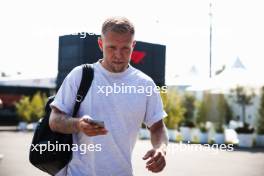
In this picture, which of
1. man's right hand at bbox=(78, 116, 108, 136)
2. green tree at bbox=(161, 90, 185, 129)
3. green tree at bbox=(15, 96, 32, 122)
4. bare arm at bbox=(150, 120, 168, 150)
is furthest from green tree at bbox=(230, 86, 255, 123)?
man's right hand at bbox=(78, 116, 108, 136)

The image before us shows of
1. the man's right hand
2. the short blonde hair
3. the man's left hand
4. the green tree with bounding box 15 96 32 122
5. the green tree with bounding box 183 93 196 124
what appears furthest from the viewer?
the green tree with bounding box 15 96 32 122

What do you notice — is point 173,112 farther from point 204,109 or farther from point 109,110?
point 109,110

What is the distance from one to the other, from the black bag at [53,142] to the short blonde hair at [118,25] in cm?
22

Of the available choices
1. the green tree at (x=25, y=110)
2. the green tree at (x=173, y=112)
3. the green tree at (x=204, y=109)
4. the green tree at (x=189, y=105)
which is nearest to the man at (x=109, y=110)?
the green tree at (x=204, y=109)

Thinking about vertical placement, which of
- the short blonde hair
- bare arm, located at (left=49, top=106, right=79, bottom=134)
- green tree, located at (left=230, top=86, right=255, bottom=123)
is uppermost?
the short blonde hair

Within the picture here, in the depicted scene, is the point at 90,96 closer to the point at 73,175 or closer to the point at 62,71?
the point at 73,175

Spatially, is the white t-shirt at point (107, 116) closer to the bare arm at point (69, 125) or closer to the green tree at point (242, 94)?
the bare arm at point (69, 125)

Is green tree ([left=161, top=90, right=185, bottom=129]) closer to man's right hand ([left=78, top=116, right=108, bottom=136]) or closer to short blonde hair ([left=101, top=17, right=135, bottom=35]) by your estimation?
short blonde hair ([left=101, top=17, right=135, bottom=35])

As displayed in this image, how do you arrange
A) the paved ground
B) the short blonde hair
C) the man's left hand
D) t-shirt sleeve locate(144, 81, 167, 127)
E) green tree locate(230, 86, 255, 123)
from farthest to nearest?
green tree locate(230, 86, 255, 123) → the paved ground → t-shirt sleeve locate(144, 81, 167, 127) → the short blonde hair → the man's left hand

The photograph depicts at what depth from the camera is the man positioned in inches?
74.7

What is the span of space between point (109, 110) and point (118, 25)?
39 cm

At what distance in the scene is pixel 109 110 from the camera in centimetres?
193

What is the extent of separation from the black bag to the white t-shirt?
23mm

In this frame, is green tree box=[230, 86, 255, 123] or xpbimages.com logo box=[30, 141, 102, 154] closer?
xpbimages.com logo box=[30, 141, 102, 154]
